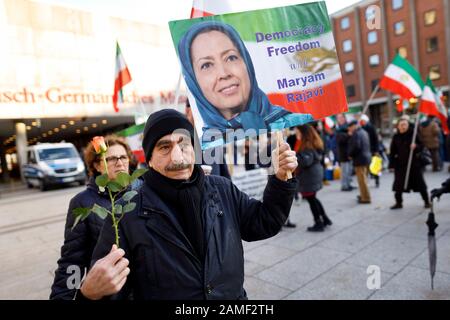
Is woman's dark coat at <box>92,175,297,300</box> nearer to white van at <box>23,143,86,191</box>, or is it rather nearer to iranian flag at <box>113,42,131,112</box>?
iranian flag at <box>113,42,131,112</box>

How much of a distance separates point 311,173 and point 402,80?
2919mm

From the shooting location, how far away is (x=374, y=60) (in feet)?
127

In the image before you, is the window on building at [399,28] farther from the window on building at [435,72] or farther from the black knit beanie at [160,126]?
the black knit beanie at [160,126]

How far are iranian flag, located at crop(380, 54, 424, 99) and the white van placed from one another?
14747 millimetres

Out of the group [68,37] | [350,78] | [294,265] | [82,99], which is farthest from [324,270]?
[350,78]

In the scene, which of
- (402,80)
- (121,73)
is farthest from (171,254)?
(402,80)

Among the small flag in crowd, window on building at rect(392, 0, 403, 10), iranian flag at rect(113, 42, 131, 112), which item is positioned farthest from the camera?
window on building at rect(392, 0, 403, 10)

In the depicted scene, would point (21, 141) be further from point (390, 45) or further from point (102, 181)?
point (390, 45)

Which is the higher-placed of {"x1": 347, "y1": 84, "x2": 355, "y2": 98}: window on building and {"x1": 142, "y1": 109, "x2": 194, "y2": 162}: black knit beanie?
{"x1": 347, "y1": 84, "x2": 355, "y2": 98}: window on building

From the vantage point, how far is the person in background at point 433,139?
10375 millimetres

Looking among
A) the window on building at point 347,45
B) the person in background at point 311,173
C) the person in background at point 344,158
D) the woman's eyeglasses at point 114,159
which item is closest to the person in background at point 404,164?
the person in background at point 311,173

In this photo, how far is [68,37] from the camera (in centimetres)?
2062

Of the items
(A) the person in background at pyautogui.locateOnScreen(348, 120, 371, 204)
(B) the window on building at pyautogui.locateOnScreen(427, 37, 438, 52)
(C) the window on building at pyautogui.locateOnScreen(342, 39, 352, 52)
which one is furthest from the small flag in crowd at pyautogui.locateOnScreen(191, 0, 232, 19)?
(C) the window on building at pyautogui.locateOnScreen(342, 39, 352, 52)

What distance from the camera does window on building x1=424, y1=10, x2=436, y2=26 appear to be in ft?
110
